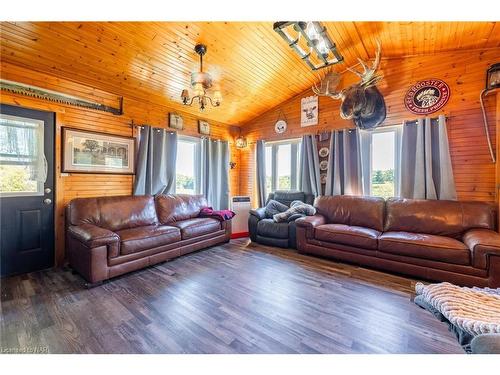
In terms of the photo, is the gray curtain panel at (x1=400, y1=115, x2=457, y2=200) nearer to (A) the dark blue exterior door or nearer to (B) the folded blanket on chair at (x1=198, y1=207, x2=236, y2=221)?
(B) the folded blanket on chair at (x1=198, y1=207, x2=236, y2=221)

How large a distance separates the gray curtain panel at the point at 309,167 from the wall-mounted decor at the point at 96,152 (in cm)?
314

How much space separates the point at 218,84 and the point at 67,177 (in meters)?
2.64

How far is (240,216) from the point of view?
14.6 feet

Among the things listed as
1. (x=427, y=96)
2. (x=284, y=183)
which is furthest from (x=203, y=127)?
(x=427, y=96)

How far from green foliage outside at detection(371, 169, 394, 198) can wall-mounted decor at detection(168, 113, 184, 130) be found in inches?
146

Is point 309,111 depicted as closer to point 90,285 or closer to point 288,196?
point 288,196

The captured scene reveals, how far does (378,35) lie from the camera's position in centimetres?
302

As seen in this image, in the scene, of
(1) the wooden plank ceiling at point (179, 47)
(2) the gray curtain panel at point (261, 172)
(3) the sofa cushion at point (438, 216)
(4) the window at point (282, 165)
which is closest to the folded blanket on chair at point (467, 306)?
(3) the sofa cushion at point (438, 216)

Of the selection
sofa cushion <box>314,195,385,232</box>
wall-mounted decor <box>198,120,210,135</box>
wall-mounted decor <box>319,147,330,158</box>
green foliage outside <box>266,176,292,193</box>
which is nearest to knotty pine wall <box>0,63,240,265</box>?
wall-mounted decor <box>198,120,210,135</box>

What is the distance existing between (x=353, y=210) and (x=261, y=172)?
218 centimetres

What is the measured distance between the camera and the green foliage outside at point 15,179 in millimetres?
2506

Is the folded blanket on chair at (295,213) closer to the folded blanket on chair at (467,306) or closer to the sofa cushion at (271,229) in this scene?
the sofa cushion at (271,229)

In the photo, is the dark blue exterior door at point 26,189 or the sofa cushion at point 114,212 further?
the sofa cushion at point 114,212
